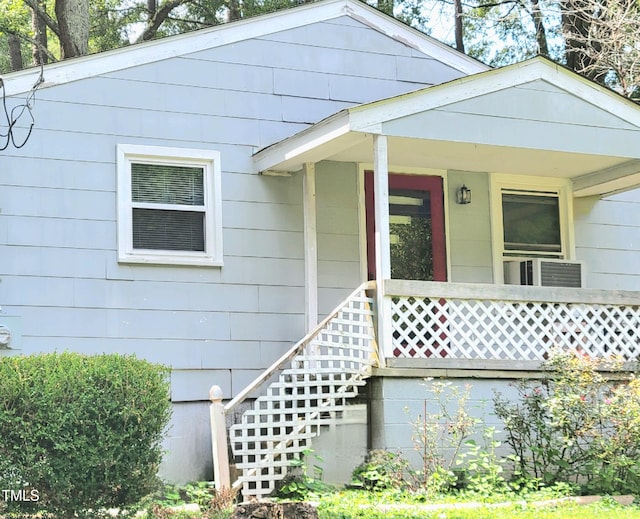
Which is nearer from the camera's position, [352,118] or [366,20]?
[352,118]

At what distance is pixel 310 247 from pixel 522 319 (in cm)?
230

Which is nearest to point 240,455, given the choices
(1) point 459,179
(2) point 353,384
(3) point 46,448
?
(2) point 353,384

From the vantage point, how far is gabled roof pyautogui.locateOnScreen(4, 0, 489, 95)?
9.81 meters

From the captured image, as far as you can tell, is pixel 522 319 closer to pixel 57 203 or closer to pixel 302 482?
pixel 302 482

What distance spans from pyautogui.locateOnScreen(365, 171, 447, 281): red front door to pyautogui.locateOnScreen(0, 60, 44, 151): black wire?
3685mm

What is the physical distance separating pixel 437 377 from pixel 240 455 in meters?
2.00

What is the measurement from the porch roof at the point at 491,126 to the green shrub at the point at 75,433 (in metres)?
3.50

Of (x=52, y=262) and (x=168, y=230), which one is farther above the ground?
(x=168, y=230)

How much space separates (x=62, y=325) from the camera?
9.50 metres

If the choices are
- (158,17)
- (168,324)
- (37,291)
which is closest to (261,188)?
(168,324)

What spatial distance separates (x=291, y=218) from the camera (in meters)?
10.7

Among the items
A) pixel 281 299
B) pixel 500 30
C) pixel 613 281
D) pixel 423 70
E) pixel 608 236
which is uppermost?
pixel 500 30

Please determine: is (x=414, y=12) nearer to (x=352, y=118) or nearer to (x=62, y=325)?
(x=352, y=118)

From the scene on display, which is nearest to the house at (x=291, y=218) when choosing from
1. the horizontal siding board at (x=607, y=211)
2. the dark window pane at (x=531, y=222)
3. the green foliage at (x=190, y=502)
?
the dark window pane at (x=531, y=222)
